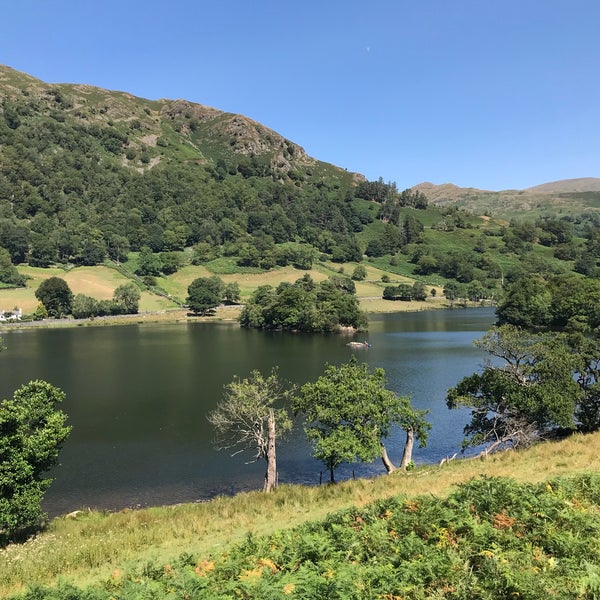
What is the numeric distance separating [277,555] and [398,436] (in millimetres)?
44264

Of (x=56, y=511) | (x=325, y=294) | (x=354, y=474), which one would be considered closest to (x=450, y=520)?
(x=354, y=474)

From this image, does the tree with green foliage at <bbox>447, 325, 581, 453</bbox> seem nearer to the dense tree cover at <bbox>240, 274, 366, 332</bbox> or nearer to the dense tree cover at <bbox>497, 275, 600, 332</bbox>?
the dense tree cover at <bbox>497, 275, 600, 332</bbox>

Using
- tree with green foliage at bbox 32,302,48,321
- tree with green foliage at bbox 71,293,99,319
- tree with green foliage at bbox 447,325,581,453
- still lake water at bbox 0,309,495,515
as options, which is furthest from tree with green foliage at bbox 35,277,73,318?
tree with green foliage at bbox 447,325,581,453

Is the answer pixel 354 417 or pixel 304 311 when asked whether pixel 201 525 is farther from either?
pixel 304 311

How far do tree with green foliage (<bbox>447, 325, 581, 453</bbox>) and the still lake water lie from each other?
23.1 ft

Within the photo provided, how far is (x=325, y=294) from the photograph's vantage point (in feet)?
553

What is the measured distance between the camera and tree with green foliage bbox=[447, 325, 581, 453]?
44500mm

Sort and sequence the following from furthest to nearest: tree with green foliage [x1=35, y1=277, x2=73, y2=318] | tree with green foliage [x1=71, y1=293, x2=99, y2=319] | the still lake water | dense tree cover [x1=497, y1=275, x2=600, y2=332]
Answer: tree with green foliage [x1=35, y1=277, x2=73, y2=318], tree with green foliage [x1=71, y1=293, x2=99, y2=319], dense tree cover [x1=497, y1=275, x2=600, y2=332], the still lake water

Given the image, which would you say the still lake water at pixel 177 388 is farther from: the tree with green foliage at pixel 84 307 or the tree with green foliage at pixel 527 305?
the tree with green foliage at pixel 84 307

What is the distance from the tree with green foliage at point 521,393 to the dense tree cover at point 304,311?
101 m

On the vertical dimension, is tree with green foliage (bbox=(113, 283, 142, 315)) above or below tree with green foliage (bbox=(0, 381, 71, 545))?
above

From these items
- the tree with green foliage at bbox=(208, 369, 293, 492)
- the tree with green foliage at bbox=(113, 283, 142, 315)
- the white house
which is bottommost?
the tree with green foliage at bbox=(208, 369, 293, 492)

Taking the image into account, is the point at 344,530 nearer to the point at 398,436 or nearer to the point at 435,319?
the point at 398,436

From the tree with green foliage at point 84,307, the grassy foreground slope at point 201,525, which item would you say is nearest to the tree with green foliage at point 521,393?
the grassy foreground slope at point 201,525
